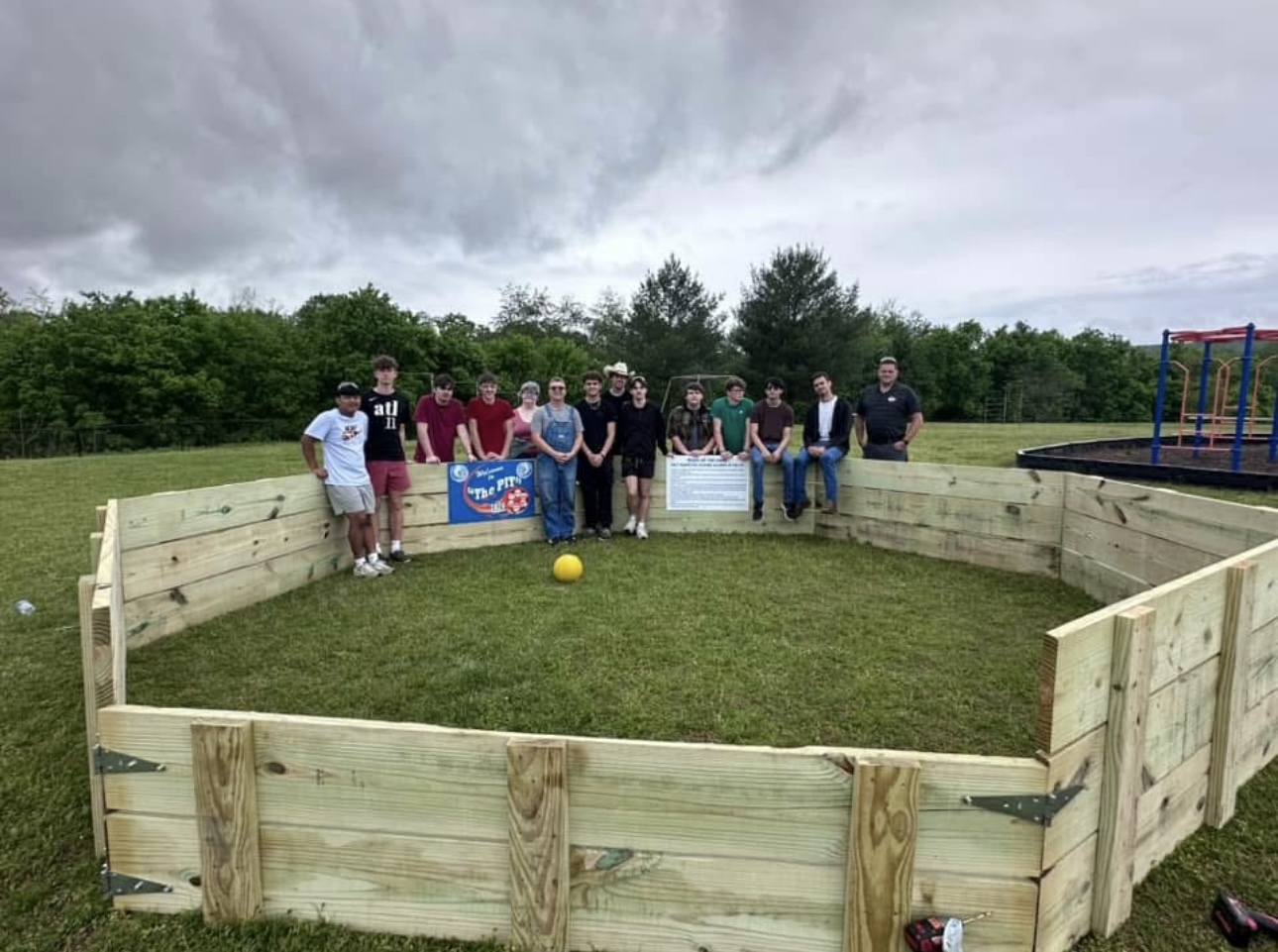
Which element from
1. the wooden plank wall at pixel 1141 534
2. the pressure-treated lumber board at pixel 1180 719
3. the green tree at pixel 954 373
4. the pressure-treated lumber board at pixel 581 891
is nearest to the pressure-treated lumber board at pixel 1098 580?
the wooden plank wall at pixel 1141 534

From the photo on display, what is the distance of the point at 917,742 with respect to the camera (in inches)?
121

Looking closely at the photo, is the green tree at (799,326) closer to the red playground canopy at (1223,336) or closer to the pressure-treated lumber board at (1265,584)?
the red playground canopy at (1223,336)

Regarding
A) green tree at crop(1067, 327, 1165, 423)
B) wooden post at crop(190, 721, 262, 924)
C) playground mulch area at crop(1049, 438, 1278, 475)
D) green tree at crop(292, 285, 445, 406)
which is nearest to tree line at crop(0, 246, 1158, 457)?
green tree at crop(292, 285, 445, 406)

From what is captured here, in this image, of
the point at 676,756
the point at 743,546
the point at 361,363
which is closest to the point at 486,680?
the point at 676,756

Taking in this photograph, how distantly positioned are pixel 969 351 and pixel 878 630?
2238 inches

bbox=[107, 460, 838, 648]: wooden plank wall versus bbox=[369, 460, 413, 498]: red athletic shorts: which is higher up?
bbox=[369, 460, 413, 498]: red athletic shorts

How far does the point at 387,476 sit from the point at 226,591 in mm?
1705

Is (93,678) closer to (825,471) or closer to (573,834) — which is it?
(573,834)

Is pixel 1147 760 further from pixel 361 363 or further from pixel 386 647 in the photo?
pixel 361 363

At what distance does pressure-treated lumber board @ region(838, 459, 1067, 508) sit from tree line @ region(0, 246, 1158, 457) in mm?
25700

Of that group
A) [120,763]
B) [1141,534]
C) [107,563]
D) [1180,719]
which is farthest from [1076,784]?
[1141,534]

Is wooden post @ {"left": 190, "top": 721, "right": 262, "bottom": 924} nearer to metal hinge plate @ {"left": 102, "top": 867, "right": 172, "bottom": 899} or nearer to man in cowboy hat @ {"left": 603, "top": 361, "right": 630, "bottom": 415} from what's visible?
metal hinge plate @ {"left": 102, "top": 867, "right": 172, "bottom": 899}

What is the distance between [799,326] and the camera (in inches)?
1433

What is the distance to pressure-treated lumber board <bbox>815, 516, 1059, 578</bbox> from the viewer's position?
236 inches
